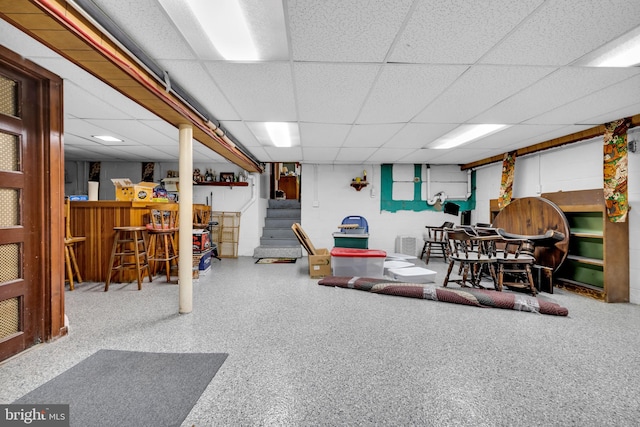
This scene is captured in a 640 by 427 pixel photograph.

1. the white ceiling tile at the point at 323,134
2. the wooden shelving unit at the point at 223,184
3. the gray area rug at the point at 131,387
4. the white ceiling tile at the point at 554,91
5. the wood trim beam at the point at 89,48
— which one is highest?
the white ceiling tile at the point at 323,134

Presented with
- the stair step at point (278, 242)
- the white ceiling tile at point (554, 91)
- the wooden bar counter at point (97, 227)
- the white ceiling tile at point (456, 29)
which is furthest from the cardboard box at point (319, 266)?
the white ceiling tile at point (456, 29)

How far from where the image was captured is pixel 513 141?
15.6 feet

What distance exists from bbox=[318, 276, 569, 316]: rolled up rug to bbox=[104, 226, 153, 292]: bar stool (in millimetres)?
2701

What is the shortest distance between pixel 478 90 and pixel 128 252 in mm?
4970

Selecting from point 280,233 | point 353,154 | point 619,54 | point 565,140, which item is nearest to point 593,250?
point 565,140

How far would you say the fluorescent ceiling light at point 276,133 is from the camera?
4.06m

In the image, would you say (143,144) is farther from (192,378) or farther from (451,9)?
(451,9)

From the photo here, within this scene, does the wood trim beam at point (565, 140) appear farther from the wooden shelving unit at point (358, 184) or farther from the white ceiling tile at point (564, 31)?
the wooden shelving unit at point (358, 184)

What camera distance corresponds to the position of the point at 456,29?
1.85 metres

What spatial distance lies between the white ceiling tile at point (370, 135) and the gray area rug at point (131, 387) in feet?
Answer: 11.3

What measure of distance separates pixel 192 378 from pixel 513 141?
560 cm

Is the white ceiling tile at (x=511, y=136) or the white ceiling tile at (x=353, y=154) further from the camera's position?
the white ceiling tile at (x=353, y=154)

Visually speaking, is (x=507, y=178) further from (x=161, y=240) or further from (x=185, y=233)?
Result: (x=161, y=240)

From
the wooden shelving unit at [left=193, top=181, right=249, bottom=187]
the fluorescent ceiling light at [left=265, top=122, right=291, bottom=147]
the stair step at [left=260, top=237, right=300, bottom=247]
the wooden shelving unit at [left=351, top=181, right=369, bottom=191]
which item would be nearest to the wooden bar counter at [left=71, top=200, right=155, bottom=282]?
the fluorescent ceiling light at [left=265, top=122, right=291, bottom=147]
